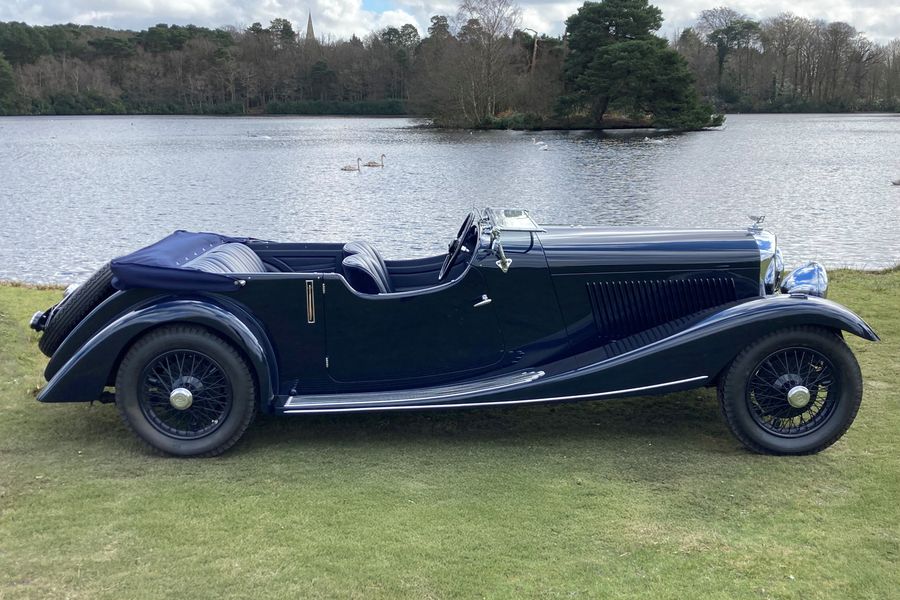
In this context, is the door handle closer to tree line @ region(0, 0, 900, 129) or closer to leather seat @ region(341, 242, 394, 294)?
leather seat @ region(341, 242, 394, 294)

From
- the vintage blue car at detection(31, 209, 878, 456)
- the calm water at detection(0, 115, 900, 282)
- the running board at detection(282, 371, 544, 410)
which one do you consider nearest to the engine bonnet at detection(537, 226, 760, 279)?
the vintage blue car at detection(31, 209, 878, 456)

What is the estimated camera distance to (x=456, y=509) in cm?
364

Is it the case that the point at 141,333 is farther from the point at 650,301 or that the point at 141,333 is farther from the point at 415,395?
the point at 650,301

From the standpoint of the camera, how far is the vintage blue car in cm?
419

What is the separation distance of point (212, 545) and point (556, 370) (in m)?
2.09

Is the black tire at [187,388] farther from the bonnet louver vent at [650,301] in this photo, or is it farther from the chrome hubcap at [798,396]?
the chrome hubcap at [798,396]

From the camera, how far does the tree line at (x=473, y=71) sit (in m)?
61.7

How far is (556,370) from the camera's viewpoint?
4.39m

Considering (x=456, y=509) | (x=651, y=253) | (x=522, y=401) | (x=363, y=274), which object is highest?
(x=651, y=253)

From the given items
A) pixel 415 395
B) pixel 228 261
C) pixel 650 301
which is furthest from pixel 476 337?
pixel 228 261

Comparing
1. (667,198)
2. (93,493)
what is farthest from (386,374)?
(667,198)

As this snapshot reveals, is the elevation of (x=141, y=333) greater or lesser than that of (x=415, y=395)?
greater

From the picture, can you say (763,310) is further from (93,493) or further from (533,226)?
(93,493)

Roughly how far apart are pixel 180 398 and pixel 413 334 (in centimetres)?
135
